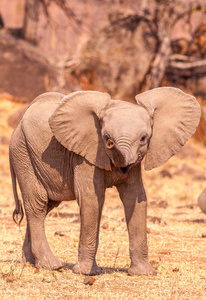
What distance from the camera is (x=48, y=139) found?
506 cm

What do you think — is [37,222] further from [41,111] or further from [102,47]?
[102,47]

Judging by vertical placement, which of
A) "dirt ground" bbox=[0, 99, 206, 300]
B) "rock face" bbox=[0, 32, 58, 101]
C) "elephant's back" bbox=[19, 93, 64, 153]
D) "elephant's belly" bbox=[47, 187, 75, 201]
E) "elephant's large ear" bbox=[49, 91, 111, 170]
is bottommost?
"rock face" bbox=[0, 32, 58, 101]

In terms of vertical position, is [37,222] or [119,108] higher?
[119,108]

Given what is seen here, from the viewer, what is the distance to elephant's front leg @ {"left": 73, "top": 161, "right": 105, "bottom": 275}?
4726mm

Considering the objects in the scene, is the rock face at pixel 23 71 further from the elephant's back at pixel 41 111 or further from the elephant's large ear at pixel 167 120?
the elephant's large ear at pixel 167 120

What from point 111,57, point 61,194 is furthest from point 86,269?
point 111,57

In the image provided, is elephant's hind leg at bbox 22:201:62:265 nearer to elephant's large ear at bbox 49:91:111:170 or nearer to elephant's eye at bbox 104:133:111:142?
elephant's large ear at bbox 49:91:111:170

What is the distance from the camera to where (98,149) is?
4625mm

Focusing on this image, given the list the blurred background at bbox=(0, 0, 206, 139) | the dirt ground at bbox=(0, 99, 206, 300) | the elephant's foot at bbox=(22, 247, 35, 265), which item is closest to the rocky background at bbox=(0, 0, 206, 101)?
the blurred background at bbox=(0, 0, 206, 139)

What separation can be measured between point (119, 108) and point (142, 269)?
1481 mm

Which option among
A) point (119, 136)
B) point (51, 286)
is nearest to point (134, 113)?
point (119, 136)

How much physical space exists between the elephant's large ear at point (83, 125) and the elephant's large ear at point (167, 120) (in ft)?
1.23

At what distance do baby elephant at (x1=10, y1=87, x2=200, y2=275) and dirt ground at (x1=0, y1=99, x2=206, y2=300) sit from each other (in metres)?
0.25

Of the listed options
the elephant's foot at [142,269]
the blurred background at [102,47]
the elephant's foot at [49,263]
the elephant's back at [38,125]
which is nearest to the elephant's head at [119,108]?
the elephant's back at [38,125]
